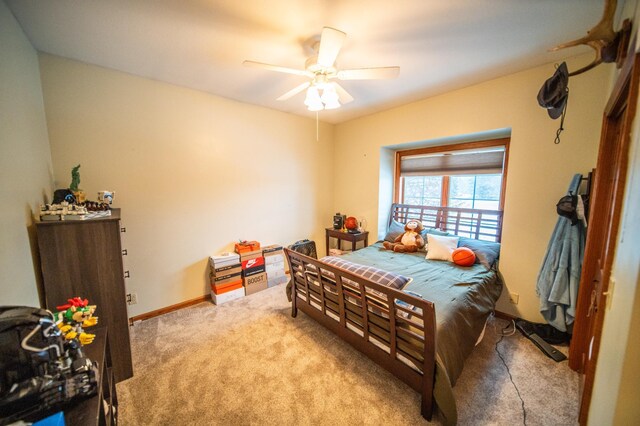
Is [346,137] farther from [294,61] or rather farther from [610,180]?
[610,180]

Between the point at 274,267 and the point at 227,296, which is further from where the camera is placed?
the point at 274,267

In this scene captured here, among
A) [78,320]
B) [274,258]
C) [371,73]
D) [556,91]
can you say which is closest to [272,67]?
[371,73]

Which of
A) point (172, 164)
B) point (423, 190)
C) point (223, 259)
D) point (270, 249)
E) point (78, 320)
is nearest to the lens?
point (78, 320)

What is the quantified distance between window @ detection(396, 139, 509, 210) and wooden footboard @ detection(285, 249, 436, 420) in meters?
2.19

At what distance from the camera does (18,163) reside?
1.38 meters

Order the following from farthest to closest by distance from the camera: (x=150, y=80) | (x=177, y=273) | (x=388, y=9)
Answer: (x=177, y=273)
(x=150, y=80)
(x=388, y=9)

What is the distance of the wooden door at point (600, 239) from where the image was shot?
106cm

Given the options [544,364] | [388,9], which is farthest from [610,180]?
[388,9]

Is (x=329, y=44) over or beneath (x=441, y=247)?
over

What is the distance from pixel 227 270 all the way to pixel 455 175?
329 centimetres

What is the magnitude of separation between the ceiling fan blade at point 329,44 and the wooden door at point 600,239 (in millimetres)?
1372

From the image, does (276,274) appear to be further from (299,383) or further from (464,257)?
(464,257)

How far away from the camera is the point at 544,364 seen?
1831 mm

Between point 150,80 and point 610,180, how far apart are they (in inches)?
157
